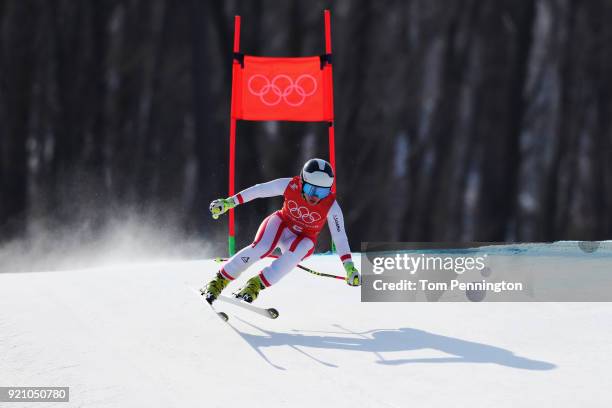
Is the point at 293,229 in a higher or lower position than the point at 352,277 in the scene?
higher

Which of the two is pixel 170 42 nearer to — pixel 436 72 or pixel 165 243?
pixel 165 243

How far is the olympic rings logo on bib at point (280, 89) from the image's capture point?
20.4ft

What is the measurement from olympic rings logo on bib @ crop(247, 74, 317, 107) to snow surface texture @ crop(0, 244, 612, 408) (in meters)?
2.39

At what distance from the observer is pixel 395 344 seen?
3230mm

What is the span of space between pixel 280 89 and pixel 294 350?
3.66m

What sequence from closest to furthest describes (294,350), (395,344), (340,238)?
(294,350) < (395,344) < (340,238)

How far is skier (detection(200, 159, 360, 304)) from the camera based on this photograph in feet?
12.6

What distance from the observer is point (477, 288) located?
4.29m

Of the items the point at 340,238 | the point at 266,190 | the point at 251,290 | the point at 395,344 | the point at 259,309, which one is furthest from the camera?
the point at 266,190

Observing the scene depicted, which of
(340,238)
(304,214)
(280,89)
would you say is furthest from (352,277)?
(280,89)

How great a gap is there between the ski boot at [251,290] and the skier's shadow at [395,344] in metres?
0.15

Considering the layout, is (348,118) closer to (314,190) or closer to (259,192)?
(259,192)

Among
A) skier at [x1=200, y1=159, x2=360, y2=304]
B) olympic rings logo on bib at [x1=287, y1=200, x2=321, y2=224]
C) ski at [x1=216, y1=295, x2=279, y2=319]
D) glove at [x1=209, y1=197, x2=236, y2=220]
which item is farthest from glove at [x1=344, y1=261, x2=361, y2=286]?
glove at [x1=209, y1=197, x2=236, y2=220]

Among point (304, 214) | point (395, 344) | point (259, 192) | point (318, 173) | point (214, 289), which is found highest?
point (318, 173)
